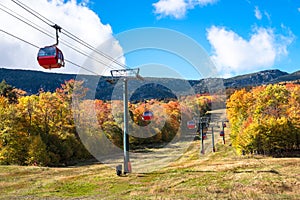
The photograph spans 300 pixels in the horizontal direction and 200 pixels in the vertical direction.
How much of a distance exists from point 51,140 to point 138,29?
42287mm

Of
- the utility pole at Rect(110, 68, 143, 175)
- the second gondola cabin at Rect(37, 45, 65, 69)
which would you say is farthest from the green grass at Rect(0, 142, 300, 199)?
the second gondola cabin at Rect(37, 45, 65, 69)

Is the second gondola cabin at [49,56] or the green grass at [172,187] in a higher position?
the second gondola cabin at [49,56]

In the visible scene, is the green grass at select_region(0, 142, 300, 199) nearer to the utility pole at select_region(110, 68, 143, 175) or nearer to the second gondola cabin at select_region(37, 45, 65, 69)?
the utility pole at select_region(110, 68, 143, 175)

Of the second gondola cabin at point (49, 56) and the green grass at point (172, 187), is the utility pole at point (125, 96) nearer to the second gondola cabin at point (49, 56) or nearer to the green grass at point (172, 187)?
the green grass at point (172, 187)

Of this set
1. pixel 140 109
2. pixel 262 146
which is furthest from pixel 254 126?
pixel 140 109

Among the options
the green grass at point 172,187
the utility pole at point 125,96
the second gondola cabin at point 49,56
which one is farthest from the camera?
the utility pole at point 125,96

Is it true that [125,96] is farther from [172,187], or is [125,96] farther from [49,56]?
[49,56]

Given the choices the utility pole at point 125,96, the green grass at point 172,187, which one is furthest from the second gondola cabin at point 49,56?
the utility pole at point 125,96

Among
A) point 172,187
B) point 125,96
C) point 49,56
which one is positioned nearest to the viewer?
point 49,56

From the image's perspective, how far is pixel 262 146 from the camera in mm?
56844

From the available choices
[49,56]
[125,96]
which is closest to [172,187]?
[125,96]

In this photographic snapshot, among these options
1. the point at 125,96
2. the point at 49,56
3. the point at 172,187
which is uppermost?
the point at 49,56

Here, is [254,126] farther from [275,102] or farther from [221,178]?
[221,178]

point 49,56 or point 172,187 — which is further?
point 172,187
